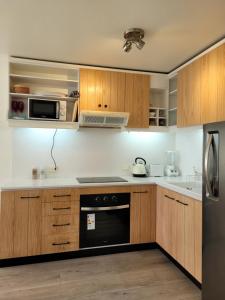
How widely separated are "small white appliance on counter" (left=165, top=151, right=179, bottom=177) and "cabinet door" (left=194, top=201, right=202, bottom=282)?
48.0 inches

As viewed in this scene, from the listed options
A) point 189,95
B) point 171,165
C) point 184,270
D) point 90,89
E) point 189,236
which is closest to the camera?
point 189,236

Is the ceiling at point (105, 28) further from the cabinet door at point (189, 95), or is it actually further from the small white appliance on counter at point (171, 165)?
the small white appliance on counter at point (171, 165)

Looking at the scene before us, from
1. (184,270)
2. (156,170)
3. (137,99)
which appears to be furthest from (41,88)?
(184,270)

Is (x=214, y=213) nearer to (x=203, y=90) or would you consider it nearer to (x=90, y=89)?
(x=203, y=90)

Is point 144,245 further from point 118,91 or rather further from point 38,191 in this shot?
point 118,91

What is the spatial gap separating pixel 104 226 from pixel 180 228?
0.89m

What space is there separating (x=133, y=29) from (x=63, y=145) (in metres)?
1.74

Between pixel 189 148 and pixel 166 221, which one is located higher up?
pixel 189 148

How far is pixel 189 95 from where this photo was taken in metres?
2.74

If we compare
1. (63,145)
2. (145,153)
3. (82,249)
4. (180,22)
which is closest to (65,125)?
(63,145)

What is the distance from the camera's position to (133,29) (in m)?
2.05

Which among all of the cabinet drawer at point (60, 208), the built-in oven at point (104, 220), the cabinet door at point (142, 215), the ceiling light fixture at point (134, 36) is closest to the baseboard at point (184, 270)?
the cabinet door at point (142, 215)

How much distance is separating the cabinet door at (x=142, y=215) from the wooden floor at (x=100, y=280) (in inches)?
9.7

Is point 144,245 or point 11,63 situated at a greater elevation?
point 11,63
